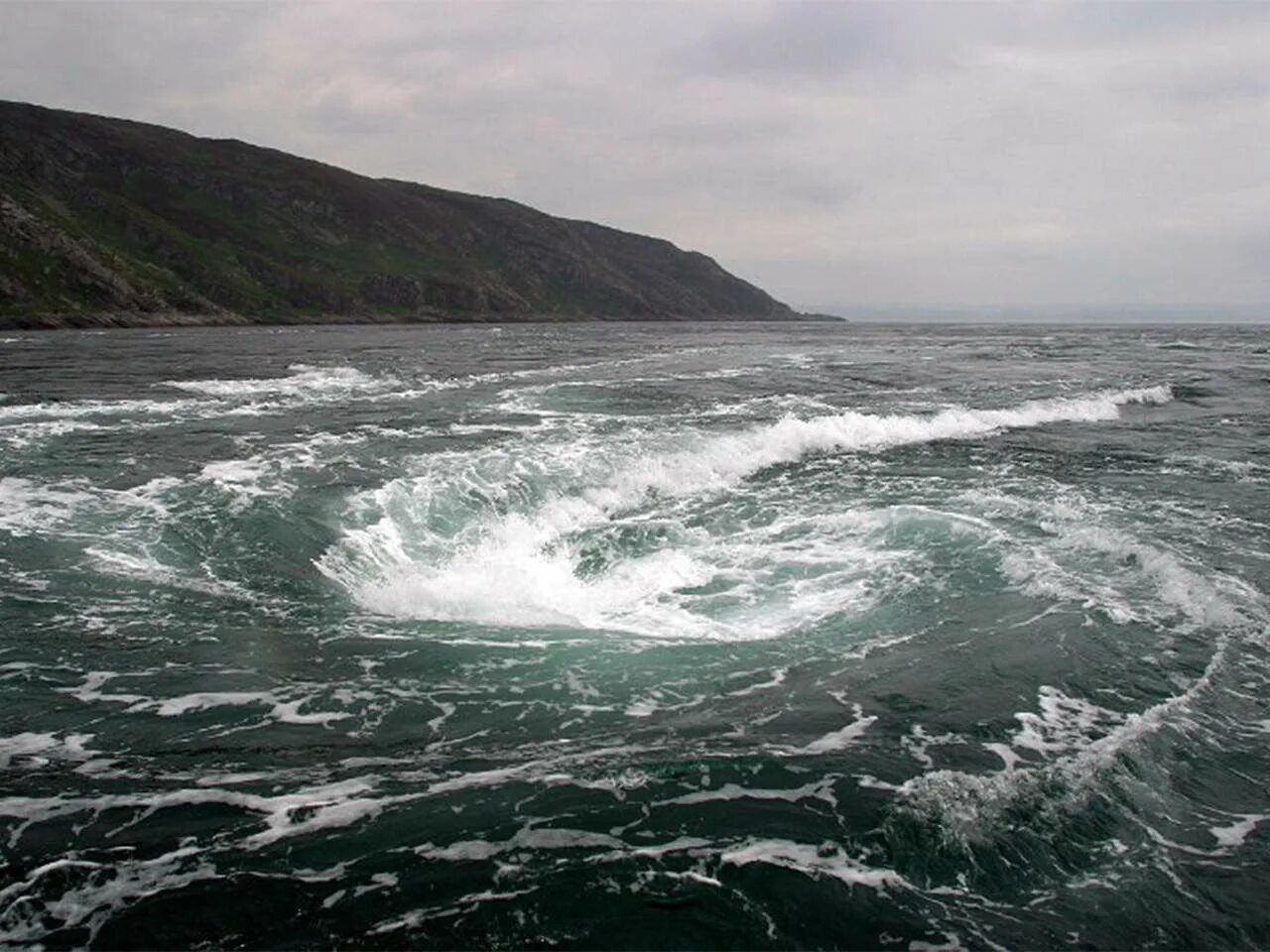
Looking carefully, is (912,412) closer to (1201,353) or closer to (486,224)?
(1201,353)

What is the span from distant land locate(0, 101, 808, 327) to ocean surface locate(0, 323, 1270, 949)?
3096 inches

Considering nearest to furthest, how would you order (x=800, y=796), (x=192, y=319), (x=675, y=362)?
(x=800, y=796)
(x=675, y=362)
(x=192, y=319)

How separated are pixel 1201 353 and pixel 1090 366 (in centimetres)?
2571

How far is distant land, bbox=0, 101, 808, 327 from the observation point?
93125mm

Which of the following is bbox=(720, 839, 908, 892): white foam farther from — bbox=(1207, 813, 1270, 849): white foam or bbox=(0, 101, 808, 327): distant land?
bbox=(0, 101, 808, 327): distant land

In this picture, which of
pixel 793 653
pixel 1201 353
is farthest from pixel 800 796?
pixel 1201 353

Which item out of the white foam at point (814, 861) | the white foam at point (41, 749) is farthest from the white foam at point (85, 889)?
the white foam at point (814, 861)

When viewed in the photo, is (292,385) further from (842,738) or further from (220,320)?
(220,320)

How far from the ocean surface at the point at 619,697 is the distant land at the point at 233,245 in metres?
78.6

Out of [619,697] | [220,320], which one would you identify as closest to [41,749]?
[619,697]

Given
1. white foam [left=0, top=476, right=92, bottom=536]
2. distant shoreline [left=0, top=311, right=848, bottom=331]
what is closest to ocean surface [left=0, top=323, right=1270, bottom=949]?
white foam [left=0, top=476, right=92, bottom=536]

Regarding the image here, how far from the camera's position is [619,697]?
32.8ft

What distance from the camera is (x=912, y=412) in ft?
106

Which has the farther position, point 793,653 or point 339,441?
point 339,441
